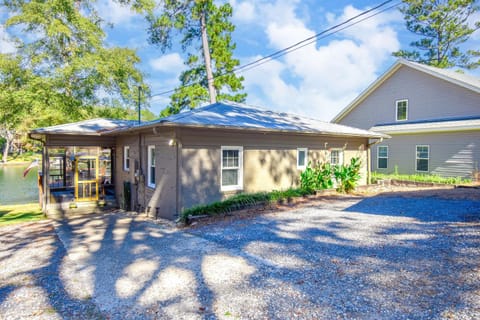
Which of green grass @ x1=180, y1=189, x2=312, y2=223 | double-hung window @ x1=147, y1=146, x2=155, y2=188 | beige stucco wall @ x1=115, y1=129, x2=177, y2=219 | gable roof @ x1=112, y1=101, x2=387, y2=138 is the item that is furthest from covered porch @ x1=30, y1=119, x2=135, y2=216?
green grass @ x1=180, y1=189, x2=312, y2=223

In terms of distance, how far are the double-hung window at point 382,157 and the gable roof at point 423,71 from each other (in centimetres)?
354

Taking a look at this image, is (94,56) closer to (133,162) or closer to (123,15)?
(123,15)

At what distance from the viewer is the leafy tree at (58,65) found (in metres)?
14.8

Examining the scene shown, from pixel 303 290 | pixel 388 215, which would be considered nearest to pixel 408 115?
pixel 388 215

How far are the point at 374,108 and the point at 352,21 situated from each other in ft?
32.9

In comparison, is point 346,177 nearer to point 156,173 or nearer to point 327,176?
point 327,176

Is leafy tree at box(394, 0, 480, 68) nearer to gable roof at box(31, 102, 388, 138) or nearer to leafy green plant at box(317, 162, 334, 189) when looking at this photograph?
gable roof at box(31, 102, 388, 138)

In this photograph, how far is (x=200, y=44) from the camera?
2105 cm

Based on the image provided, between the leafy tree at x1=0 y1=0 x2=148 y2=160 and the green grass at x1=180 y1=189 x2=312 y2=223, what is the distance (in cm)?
1100

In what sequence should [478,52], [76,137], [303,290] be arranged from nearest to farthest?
1. [303,290]
2. [76,137]
3. [478,52]

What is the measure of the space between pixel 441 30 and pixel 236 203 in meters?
24.3

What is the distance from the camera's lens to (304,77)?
24859 mm

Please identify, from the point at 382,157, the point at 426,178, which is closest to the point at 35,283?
the point at 426,178

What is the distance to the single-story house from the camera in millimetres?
8805
